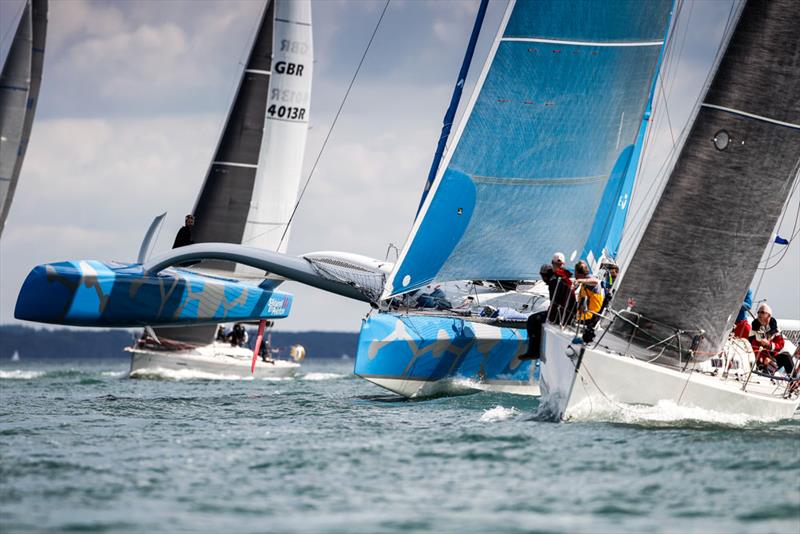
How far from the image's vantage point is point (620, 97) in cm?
1559

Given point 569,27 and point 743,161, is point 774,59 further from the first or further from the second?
point 569,27

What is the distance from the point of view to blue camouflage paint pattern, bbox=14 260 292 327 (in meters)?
14.7

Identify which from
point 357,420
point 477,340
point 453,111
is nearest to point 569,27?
point 453,111

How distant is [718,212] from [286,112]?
50.3 feet

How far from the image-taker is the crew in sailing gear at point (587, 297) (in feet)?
35.3

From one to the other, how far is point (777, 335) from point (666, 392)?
3.93m

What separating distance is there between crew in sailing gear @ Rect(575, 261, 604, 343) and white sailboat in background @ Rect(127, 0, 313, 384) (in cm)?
1340

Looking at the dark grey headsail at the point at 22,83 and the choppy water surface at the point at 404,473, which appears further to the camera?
the dark grey headsail at the point at 22,83

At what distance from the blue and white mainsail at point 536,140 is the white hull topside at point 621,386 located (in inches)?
156

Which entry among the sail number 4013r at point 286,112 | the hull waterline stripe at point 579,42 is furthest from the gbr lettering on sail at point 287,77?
the hull waterline stripe at point 579,42

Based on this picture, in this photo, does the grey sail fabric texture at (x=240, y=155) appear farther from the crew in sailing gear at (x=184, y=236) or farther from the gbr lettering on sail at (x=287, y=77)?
the crew in sailing gear at (x=184, y=236)

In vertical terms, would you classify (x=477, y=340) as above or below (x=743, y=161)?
below

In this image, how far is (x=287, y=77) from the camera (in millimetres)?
24516

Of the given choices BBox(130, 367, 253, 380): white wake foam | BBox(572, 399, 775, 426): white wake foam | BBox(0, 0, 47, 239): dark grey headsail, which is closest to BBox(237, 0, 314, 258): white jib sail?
BBox(130, 367, 253, 380): white wake foam
